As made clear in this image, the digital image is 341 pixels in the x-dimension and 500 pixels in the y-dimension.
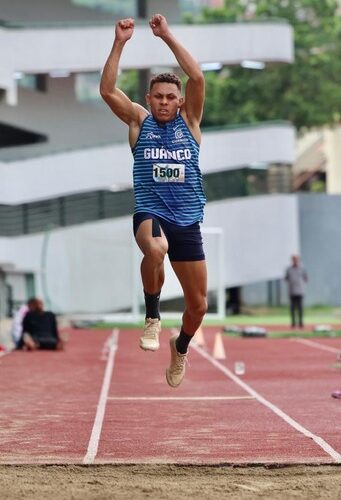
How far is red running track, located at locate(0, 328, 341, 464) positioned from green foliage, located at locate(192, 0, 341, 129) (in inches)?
1345

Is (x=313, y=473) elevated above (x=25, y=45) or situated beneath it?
situated beneath

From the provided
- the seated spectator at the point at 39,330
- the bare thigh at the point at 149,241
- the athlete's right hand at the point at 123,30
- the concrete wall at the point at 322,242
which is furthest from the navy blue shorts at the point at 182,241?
the concrete wall at the point at 322,242

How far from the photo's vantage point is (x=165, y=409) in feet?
47.4

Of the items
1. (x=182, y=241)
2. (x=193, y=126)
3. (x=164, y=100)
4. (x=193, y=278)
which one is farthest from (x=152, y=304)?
(x=164, y=100)

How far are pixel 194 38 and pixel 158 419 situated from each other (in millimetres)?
31740

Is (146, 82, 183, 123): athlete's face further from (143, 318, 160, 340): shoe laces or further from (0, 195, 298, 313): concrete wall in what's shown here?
(0, 195, 298, 313): concrete wall

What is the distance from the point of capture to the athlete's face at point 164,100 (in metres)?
10.3

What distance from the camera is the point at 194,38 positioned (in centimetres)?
4400

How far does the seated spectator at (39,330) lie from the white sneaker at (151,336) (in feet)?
50.1

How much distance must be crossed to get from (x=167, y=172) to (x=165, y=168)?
0.03 metres

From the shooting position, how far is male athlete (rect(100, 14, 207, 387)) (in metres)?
10.2

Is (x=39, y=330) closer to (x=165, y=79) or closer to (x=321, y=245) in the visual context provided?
(x=165, y=79)

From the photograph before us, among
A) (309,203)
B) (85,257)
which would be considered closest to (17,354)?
(85,257)

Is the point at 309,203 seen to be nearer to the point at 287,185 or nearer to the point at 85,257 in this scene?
the point at 287,185
